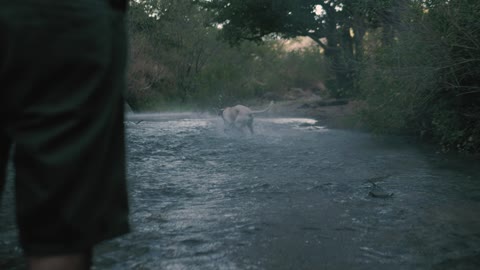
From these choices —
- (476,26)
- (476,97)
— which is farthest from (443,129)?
(476,26)

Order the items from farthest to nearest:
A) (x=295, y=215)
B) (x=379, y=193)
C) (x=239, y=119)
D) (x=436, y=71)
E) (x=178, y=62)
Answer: (x=178, y=62) < (x=239, y=119) < (x=436, y=71) < (x=379, y=193) < (x=295, y=215)

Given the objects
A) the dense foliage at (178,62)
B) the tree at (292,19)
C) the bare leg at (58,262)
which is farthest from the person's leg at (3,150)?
the dense foliage at (178,62)

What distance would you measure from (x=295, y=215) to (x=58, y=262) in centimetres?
298

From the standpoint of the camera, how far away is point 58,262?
1030mm

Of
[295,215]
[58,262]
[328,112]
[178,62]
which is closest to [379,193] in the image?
[295,215]

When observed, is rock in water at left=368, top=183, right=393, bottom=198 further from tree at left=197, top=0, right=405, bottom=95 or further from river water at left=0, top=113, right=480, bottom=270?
tree at left=197, top=0, right=405, bottom=95

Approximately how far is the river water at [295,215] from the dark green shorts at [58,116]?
171 cm

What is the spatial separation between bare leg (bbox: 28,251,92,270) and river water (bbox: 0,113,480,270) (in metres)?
1.65

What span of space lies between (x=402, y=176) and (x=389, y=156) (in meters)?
2.03

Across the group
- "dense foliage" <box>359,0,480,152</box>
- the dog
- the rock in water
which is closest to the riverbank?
the dog

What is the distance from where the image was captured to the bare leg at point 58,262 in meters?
1.02

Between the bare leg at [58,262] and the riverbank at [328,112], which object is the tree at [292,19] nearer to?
the riverbank at [328,112]

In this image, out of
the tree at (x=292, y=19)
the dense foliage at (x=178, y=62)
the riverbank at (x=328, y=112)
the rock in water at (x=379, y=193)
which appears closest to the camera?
the rock in water at (x=379, y=193)

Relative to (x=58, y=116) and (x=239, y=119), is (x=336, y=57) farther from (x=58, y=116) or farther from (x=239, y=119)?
(x=58, y=116)
